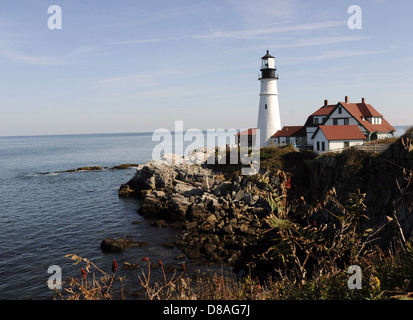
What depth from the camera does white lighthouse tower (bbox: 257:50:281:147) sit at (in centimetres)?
4834

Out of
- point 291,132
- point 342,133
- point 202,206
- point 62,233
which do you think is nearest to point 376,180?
point 202,206

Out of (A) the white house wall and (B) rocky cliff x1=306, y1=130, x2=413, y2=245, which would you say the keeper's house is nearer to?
(A) the white house wall

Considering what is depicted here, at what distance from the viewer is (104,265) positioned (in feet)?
68.6

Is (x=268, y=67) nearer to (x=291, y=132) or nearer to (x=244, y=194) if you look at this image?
(x=291, y=132)

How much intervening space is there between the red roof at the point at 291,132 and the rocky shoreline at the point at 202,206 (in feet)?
44.9

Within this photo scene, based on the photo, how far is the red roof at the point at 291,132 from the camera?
48.1 metres

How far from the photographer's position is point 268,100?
48.5 meters

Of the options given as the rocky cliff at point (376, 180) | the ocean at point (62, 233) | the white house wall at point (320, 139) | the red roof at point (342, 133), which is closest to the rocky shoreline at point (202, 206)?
the ocean at point (62, 233)

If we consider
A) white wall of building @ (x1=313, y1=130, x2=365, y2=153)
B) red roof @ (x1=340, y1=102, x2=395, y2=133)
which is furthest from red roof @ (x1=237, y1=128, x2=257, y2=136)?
red roof @ (x1=340, y1=102, x2=395, y2=133)

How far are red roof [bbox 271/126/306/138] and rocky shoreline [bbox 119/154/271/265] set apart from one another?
44.9ft

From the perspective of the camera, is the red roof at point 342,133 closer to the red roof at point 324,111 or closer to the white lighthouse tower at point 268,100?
the red roof at point 324,111

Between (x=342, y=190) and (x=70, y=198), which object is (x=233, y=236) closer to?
(x=342, y=190)

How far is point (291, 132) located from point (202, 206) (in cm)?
2459
